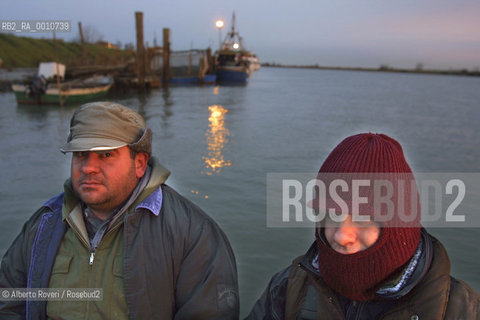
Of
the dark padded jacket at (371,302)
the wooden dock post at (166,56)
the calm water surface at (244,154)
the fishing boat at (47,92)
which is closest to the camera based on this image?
the dark padded jacket at (371,302)

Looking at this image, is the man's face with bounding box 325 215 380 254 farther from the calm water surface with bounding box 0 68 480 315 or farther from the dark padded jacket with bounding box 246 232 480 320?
the calm water surface with bounding box 0 68 480 315

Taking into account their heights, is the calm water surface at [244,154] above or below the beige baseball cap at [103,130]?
below

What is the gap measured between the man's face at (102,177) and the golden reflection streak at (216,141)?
248 inches

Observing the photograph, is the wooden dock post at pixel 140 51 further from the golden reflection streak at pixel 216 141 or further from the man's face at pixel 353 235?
the man's face at pixel 353 235

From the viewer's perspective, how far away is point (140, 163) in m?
2.35

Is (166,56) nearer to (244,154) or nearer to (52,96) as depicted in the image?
(52,96)

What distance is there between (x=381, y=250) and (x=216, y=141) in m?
10.8

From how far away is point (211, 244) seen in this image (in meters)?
2.17

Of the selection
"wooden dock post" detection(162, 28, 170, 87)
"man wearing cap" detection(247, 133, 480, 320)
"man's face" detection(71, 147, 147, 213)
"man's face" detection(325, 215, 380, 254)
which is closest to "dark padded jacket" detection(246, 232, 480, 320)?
"man wearing cap" detection(247, 133, 480, 320)

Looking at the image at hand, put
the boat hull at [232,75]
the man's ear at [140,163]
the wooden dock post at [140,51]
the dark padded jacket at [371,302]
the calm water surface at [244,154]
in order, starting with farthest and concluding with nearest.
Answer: the boat hull at [232,75] < the wooden dock post at [140,51] < the calm water surface at [244,154] < the man's ear at [140,163] < the dark padded jacket at [371,302]

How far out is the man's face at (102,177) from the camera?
214cm

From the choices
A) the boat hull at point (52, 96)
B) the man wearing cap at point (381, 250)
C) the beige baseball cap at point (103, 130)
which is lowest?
the boat hull at point (52, 96)

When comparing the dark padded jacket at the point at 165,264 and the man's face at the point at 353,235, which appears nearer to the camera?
the man's face at the point at 353,235

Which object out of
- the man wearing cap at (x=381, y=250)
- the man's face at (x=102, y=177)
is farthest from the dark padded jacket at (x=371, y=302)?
the man's face at (x=102, y=177)
